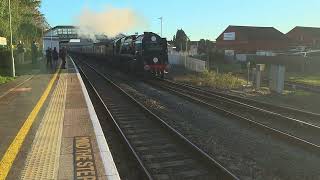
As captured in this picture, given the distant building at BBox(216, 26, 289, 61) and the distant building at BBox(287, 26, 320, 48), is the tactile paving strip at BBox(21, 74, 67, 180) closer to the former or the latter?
the distant building at BBox(216, 26, 289, 61)

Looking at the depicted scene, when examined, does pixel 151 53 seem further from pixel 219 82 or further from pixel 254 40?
pixel 254 40

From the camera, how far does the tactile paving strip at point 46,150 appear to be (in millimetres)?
6859

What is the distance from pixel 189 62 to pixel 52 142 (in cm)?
3531

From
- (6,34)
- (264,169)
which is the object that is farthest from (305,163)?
(6,34)

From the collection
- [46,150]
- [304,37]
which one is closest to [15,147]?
[46,150]

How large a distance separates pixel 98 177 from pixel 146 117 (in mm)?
8290

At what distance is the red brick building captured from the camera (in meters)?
90.4

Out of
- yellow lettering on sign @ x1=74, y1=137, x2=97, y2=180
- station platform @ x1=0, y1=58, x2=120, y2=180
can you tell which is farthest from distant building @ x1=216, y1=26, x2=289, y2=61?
yellow lettering on sign @ x1=74, y1=137, x2=97, y2=180

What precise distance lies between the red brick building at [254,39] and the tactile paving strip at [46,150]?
79919 millimetres

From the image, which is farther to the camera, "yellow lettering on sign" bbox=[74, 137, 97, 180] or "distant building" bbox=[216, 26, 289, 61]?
"distant building" bbox=[216, 26, 289, 61]

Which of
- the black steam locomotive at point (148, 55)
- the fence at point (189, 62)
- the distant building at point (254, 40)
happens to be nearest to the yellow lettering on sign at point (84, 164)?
the black steam locomotive at point (148, 55)

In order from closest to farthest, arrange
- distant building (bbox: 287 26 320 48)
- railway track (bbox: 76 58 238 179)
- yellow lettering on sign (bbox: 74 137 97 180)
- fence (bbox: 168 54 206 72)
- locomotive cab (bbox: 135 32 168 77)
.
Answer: yellow lettering on sign (bbox: 74 137 97 180), railway track (bbox: 76 58 238 179), locomotive cab (bbox: 135 32 168 77), fence (bbox: 168 54 206 72), distant building (bbox: 287 26 320 48)

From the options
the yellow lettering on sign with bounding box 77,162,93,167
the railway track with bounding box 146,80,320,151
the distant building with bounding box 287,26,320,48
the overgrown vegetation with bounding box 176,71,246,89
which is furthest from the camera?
the distant building with bounding box 287,26,320,48

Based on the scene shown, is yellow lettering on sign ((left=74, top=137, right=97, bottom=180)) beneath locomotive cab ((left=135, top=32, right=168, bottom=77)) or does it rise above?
beneath
